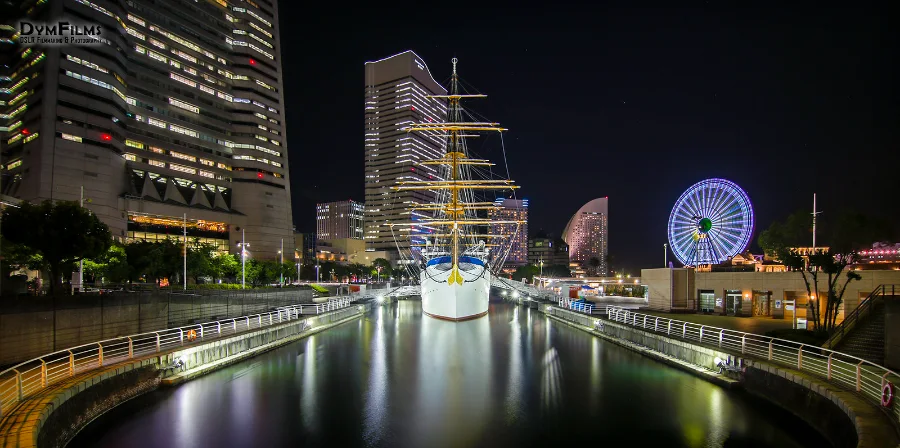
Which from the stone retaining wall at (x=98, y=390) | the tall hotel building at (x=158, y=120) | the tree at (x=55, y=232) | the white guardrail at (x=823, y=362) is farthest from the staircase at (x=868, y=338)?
the tall hotel building at (x=158, y=120)

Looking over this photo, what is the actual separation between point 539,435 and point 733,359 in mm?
9044

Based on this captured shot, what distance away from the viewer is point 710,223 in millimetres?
49125

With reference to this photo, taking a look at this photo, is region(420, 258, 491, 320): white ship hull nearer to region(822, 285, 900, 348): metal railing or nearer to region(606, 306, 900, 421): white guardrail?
region(606, 306, 900, 421): white guardrail

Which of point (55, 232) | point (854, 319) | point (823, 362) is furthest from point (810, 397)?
point (55, 232)

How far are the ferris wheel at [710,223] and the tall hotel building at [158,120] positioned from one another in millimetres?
63727

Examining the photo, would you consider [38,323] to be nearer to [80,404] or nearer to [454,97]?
[80,404]

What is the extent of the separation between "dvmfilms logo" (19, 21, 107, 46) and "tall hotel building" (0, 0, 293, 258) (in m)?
0.84

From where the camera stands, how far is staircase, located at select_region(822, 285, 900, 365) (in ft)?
56.4

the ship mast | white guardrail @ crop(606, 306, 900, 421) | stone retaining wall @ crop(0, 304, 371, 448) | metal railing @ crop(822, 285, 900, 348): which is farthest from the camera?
the ship mast

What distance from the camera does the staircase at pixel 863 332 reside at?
1720cm

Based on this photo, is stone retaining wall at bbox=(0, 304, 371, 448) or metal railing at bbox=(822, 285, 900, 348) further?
metal railing at bbox=(822, 285, 900, 348)

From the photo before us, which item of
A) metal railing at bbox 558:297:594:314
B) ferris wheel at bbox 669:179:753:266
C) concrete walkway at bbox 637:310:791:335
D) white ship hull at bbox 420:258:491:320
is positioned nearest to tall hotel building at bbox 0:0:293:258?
white ship hull at bbox 420:258:491:320

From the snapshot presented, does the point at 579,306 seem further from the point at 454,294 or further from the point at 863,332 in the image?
the point at 863,332

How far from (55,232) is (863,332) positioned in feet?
116
